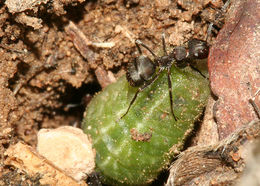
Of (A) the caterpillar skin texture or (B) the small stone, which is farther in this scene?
(B) the small stone

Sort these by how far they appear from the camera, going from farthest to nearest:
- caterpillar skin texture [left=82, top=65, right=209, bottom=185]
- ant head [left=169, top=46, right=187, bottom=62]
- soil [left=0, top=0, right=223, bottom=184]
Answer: ant head [left=169, top=46, right=187, bottom=62], soil [left=0, top=0, right=223, bottom=184], caterpillar skin texture [left=82, top=65, right=209, bottom=185]

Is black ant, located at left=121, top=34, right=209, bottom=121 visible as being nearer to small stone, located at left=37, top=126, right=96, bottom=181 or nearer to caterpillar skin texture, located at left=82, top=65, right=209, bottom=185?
caterpillar skin texture, located at left=82, top=65, right=209, bottom=185

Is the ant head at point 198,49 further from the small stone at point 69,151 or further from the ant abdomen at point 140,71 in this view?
the small stone at point 69,151

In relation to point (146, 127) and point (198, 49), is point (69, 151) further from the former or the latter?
point (198, 49)

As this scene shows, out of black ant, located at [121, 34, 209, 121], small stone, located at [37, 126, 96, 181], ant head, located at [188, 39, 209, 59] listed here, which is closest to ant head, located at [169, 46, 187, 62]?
black ant, located at [121, 34, 209, 121]

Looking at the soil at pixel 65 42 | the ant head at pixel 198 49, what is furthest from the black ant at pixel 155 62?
the soil at pixel 65 42

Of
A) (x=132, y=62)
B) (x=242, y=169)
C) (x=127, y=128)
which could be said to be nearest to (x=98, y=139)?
(x=127, y=128)

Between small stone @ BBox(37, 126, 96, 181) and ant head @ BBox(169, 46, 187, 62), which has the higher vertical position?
ant head @ BBox(169, 46, 187, 62)
